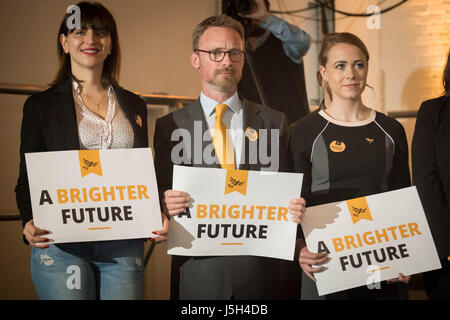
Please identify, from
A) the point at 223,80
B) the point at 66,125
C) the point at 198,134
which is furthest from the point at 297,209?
the point at 66,125

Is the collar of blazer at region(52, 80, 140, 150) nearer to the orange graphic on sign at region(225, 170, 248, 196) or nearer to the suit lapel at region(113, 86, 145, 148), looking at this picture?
the suit lapel at region(113, 86, 145, 148)

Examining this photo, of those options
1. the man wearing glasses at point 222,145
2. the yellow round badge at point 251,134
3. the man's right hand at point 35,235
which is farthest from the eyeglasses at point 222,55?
the man's right hand at point 35,235

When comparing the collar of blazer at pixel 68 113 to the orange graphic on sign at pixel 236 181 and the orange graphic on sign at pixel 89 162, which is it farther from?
the orange graphic on sign at pixel 236 181

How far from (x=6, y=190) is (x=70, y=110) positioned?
98cm

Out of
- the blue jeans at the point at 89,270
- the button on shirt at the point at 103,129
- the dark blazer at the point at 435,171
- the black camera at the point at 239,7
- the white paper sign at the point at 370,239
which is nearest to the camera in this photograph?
the blue jeans at the point at 89,270

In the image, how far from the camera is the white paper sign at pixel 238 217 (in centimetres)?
217

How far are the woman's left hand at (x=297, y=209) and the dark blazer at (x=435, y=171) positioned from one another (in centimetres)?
63

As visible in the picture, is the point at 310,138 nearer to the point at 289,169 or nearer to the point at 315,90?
the point at 289,169

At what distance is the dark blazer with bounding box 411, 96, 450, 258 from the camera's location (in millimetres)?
2326

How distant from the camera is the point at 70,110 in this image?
2096 millimetres

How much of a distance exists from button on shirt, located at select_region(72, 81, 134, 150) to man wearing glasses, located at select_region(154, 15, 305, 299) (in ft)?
0.58

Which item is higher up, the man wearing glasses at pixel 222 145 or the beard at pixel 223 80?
the beard at pixel 223 80

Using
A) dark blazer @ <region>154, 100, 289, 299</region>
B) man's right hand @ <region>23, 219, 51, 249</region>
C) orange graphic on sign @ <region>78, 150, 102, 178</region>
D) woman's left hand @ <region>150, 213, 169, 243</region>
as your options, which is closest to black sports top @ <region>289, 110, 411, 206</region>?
dark blazer @ <region>154, 100, 289, 299</region>

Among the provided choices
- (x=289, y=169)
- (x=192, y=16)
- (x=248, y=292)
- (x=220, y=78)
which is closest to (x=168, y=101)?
(x=192, y=16)
